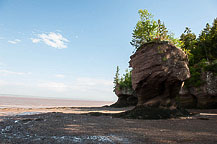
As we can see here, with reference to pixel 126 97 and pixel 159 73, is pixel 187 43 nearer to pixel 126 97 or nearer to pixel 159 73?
pixel 126 97

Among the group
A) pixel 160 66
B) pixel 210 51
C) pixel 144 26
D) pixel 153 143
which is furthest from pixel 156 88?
pixel 210 51

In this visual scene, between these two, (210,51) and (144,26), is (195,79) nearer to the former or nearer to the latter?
(144,26)

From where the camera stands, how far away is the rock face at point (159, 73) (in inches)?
574

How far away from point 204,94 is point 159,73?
13565 mm

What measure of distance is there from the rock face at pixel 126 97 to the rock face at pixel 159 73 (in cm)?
2256

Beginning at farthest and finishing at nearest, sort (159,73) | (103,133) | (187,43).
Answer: (187,43), (159,73), (103,133)

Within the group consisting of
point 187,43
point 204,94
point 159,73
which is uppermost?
point 187,43

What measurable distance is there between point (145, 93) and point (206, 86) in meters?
12.7

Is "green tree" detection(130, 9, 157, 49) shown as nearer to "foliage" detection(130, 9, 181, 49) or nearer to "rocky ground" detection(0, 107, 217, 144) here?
"foliage" detection(130, 9, 181, 49)

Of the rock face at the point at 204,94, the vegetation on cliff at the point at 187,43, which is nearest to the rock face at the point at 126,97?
the vegetation on cliff at the point at 187,43

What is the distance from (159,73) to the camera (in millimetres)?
14586

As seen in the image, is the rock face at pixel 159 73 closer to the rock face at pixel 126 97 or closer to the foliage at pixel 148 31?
the foliage at pixel 148 31

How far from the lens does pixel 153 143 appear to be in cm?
546

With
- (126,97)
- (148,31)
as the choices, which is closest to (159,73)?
(148,31)
